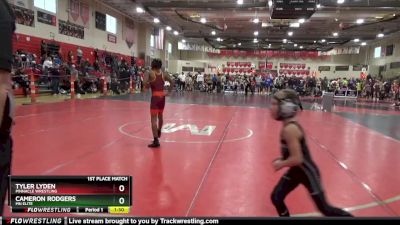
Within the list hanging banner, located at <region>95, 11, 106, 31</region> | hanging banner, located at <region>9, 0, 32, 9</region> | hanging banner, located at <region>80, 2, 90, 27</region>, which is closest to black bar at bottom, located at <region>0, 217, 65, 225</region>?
hanging banner, located at <region>9, 0, 32, 9</region>

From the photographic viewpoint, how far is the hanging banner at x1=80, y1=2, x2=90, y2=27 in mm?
22913

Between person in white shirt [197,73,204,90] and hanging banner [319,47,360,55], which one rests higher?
hanging banner [319,47,360,55]

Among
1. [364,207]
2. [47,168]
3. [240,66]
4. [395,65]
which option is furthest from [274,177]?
[240,66]

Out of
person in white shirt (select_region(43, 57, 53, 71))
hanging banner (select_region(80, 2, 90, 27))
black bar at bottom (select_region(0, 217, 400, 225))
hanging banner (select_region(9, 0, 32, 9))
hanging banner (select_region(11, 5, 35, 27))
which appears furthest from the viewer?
hanging banner (select_region(80, 2, 90, 27))

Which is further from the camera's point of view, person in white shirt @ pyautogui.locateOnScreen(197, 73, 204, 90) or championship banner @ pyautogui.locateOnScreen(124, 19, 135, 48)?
person in white shirt @ pyautogui.locateOnScreen(197, 73, 204, 90)

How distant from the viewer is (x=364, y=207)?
13.1 ft

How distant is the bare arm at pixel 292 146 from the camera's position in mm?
2816

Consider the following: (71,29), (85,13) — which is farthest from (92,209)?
(85,13)

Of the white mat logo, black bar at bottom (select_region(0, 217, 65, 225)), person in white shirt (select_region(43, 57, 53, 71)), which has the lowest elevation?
the white mat logo

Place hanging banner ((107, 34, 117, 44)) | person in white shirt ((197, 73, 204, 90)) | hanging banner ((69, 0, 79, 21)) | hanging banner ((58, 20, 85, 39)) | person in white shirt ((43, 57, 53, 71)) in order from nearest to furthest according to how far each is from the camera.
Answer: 1. person in white shirt ((43, 57, 53, 71))
2. hanging banner ((58, 20, 85, 39))
3. hanging banner ((69, 0, 79, 21))
4. hanging banner ((107, 34, 117, 44))
5. person in white shirt ((197, 73, 204, 90))

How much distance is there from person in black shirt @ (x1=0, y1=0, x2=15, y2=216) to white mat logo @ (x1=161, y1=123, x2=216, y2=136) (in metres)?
6.64

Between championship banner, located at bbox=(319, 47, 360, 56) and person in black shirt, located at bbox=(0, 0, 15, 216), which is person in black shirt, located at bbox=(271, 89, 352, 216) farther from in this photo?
championship banner, located at bbox=(319, 47, 360, 56)

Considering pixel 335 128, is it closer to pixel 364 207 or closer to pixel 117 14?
pixel 364 207
